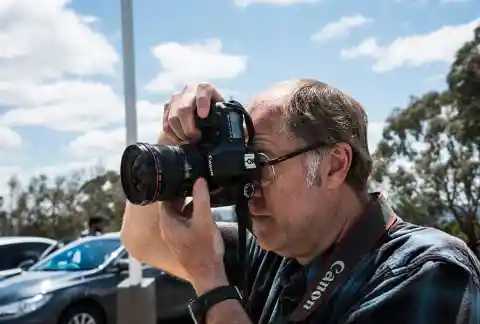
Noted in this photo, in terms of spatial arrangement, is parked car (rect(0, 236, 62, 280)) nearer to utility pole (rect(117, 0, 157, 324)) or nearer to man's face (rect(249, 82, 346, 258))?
utility pole (rect(117, 0, 157, 324))

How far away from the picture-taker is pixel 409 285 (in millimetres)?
1484

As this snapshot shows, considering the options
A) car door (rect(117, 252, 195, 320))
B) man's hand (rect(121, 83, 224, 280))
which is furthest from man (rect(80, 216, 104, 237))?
man's hand (rect(121, 83, 224, 280))

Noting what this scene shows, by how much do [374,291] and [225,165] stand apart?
47cm

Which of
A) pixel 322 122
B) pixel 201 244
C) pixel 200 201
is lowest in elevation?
pixel 201 244

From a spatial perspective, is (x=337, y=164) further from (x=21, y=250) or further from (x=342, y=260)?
(x=21, y=250)

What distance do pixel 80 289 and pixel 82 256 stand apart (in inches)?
27.7

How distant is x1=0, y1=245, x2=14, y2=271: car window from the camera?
34.6 ft

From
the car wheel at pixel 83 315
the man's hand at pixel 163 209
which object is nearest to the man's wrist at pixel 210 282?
the man's hand at pixel 163 209

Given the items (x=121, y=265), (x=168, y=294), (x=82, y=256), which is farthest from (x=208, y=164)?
(x=82, y=256)

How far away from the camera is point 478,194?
27.0 meters

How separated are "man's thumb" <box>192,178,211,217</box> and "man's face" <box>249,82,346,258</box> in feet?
0.46

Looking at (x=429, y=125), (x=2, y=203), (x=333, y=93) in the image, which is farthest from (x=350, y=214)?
(x=2, y=203)

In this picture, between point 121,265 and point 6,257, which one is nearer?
point 121,265

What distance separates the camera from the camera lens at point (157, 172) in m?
1.67
